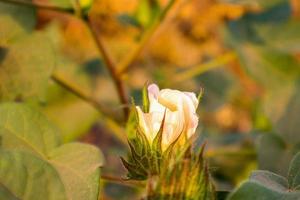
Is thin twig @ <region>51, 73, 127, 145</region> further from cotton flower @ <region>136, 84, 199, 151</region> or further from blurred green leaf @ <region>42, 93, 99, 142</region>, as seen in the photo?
cotton flower @ <region>136, 84, 199, 151</region>

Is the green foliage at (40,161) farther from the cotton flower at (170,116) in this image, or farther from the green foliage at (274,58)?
the green foliage at (274,58)

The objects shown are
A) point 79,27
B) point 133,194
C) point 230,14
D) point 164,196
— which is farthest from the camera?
point 79,27

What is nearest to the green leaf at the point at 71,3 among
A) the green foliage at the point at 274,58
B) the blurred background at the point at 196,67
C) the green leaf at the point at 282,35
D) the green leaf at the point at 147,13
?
the blurred background at the point at 196,67

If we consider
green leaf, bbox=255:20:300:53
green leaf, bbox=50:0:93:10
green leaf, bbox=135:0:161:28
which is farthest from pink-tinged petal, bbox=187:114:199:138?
green leaf, bbox=255:20:300:53

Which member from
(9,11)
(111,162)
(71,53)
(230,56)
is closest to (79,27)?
(71,53)

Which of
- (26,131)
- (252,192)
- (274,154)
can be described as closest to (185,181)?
(252,192)

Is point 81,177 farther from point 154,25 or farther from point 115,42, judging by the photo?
point 115,42
